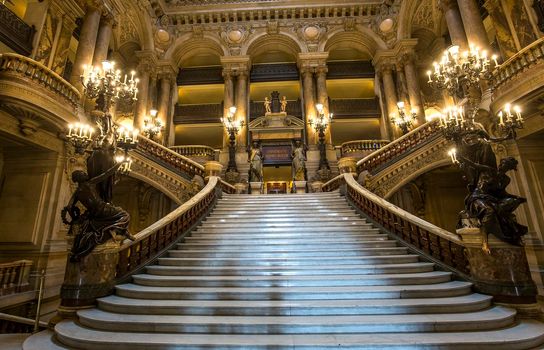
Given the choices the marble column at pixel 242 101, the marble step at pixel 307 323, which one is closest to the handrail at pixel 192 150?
the marble column at pixel 242 101

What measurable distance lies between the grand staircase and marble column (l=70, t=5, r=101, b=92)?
7.67m

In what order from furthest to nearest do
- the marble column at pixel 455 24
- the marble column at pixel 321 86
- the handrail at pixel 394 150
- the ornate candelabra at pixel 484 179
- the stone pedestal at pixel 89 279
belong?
1. the marble column at pixel 321 86
2. the marble column at pixel 455 24
3. the handrail at pixel 394 150
4. the ornate candelabra at pixel 484 179
5. the stone pedestal at pixel 89 279

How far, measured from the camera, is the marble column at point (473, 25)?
882 centimetres

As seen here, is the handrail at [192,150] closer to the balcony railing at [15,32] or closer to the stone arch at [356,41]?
the balcony railing at [15,32]

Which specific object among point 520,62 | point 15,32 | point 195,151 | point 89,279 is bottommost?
point 89,279

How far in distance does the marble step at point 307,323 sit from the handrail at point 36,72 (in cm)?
629

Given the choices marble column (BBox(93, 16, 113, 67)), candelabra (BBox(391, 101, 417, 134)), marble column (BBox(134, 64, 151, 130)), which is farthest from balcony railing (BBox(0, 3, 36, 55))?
candelabra (BBox(391, 101, 417, 134))

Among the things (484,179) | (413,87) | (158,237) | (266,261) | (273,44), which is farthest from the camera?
(273,44)

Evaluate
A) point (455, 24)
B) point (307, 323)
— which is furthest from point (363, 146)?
point (307, 323)

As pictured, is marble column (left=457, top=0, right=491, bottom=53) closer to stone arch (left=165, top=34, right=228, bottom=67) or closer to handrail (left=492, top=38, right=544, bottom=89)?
Answer: handrail (left=492, top=38, right=544, bottom=89)

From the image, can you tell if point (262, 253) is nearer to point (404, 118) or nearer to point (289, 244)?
point (289, 244)

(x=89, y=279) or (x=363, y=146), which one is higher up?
(x=363, y=146)

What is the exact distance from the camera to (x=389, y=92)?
581 inches

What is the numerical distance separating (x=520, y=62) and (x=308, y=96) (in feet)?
31.3
